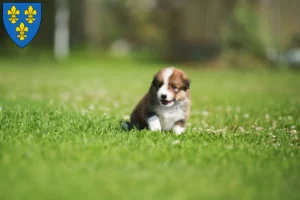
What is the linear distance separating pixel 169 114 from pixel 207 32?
23945 mm

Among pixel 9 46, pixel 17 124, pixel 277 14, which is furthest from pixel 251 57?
pixel 17 124

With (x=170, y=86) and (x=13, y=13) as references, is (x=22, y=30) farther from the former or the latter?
(x=170, y=86)

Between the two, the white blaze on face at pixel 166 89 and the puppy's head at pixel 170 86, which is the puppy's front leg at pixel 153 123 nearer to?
the puppy's head at pixel 170 86

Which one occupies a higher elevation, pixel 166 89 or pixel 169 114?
pixel 166 89

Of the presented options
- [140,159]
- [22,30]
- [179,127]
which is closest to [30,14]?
[22,30]

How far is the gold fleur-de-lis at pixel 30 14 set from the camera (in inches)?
299

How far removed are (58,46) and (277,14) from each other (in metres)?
13.2

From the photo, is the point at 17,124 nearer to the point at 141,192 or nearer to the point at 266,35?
the point at 141,192

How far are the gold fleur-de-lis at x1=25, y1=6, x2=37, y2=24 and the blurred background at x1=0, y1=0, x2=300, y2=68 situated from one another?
19696 mm

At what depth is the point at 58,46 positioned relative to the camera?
1202 inches

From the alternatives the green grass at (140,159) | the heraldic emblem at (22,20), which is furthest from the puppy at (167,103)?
the heraldic emblem at (22,20)

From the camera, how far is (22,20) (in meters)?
7.66

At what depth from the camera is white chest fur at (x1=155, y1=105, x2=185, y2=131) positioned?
6.46 meters

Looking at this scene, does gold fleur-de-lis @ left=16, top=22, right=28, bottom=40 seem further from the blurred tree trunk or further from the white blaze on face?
the blurred tree trunk
